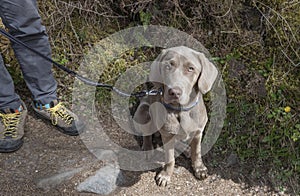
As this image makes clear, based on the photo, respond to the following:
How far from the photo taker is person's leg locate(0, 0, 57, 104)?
2.88m

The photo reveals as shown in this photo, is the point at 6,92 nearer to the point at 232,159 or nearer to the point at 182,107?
the point at 182,107

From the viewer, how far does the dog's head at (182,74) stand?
8.23 ft

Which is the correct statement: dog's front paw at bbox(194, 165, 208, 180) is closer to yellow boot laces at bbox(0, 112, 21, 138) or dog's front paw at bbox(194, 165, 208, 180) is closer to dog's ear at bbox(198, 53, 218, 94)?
dog's ear at bbox(198, 53, 218, 94)

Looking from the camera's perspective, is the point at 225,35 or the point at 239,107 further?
the point at 225,35

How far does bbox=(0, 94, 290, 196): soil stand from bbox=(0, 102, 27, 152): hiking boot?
0.26 feet

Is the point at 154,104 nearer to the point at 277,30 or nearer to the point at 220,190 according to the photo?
the point at 220,190

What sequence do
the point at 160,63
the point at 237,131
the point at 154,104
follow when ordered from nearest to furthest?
1. the point at 160,63
2. the point at 154,104
3. the point at 237,131

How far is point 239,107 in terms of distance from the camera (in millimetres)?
3434

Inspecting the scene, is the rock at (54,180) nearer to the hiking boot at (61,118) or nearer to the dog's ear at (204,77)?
the hiking boot at (61,118)

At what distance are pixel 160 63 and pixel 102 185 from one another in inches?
45.1

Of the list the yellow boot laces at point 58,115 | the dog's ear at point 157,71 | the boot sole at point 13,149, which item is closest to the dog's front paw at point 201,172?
the dog's ear at point 157,71

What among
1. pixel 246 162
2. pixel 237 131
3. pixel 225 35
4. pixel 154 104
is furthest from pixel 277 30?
pixel 154 104

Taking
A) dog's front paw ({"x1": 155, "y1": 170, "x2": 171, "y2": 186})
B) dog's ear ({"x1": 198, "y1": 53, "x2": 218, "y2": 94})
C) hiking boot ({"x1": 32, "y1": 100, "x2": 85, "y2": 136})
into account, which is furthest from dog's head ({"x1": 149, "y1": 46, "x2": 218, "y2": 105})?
hiking boot ({"x1": 32, "y1": 100, "x2": 85, "y2": 136})

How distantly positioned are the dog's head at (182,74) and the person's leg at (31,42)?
113 centimetres
